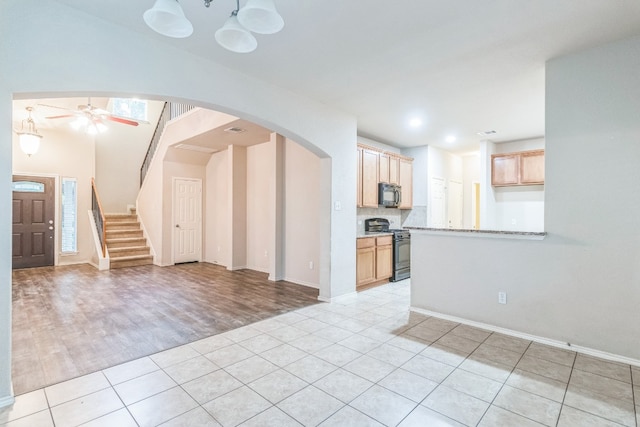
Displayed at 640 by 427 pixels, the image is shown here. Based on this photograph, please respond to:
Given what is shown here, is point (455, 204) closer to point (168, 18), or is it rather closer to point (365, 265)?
point (365, 265)

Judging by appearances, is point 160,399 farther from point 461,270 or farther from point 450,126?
point 450,126

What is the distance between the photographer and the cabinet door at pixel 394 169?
243 inches

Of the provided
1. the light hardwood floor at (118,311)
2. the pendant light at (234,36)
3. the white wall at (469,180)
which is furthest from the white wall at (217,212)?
the white wall at (469,180)

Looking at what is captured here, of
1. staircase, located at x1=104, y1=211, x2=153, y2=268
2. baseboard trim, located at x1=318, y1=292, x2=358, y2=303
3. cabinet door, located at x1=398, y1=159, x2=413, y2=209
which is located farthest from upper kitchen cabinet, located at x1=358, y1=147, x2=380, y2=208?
staircase, located at x1=104, y1=211, x2=153, y2=268

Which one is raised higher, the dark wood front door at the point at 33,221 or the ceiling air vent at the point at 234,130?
the ceiling air vent at the point at 234,130

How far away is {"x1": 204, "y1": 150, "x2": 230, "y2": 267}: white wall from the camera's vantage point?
24.6 ft

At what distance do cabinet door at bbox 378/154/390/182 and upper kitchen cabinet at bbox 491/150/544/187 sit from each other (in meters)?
2.26

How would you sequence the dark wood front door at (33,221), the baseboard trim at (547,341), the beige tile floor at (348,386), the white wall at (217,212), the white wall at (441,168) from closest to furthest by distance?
the beige tile floor at (348,386) → the baseboard trim at (547,341) → the dark wood front door at (33,221) → the white wall at (441,168) → the white wall at (217,212)

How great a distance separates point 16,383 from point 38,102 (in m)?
5.77

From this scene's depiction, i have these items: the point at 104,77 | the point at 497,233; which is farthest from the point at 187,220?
the point at 497,233

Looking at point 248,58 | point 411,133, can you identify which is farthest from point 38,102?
point 411,133

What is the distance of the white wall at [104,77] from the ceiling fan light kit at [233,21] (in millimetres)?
1117

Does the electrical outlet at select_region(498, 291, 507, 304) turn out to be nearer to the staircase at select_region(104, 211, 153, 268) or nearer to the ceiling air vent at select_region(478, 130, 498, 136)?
the ceiling air vent at select_region(478, 130, 498, 136)

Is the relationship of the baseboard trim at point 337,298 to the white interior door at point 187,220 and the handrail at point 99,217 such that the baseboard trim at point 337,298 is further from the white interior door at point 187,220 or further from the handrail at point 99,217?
the handrail at point 99,217
